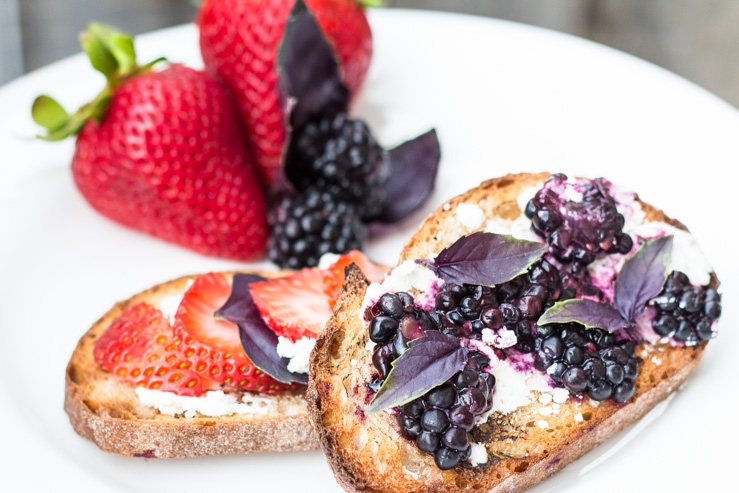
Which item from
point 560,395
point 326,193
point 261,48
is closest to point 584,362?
point 560,395

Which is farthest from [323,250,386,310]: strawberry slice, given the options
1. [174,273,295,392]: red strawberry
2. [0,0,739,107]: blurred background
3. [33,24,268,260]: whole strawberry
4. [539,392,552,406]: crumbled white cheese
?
[0,0,739,107]: blurred background

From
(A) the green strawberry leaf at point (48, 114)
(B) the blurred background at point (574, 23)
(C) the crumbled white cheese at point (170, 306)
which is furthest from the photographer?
(B) the blurred background at point (574, 23)

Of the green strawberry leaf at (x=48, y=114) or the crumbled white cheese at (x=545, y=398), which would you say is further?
the green strawberry leaf at (x=48, y=114)

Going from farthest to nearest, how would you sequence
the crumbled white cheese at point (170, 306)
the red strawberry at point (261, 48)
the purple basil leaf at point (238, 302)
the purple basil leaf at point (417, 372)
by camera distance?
1. the red strawberry at point (261, 48)
2. the crumbled white cheese at point (170, 306)
3. the purple basil leaf at point (238, 302)
4. the purple basil leaf at point (417, 372)

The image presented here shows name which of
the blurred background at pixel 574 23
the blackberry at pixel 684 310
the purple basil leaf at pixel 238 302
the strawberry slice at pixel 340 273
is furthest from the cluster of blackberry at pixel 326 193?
the blurred background at pixel 574 23

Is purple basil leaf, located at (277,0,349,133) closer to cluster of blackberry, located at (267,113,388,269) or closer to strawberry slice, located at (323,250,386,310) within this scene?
cluster of blackberry, located at (267,113,388,269)

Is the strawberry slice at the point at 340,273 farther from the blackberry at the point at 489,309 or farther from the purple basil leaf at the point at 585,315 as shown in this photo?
the purple basil leaf at the point at 585,315
